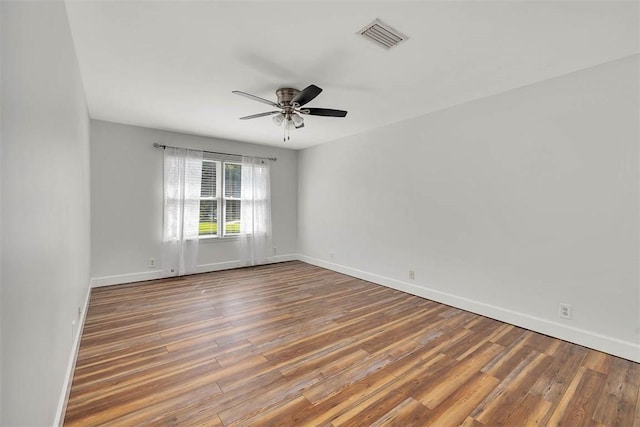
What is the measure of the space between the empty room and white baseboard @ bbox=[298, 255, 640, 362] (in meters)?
0.02

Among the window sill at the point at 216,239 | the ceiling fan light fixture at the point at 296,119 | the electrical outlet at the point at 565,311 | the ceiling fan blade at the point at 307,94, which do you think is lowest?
the electrical outlet at the point at 565,311

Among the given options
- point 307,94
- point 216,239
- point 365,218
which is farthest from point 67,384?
point 365,218

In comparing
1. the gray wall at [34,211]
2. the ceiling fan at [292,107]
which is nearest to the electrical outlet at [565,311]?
the ceiling fan at [292,107]

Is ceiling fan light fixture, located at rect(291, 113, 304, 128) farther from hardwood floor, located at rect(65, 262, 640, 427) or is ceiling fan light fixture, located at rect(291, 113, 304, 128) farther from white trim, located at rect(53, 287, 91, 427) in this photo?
white trim, located at rect(53, 287, 91, 427)

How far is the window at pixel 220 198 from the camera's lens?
5.11 meters

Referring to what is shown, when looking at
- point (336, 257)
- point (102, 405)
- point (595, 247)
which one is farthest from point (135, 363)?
point (595, 247)

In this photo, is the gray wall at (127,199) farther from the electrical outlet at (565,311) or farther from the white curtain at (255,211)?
the electrical outlet at (565,311)

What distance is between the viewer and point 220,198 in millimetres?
5246

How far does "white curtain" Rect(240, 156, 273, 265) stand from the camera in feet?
17.9

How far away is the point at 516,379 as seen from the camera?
205 centimetres

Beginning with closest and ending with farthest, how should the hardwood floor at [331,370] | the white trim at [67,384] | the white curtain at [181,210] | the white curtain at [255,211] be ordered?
the white trim at [67,384] → the hardwood floor at [331,370] → the white curtain at [181,210] → the white curtain at [255,211]

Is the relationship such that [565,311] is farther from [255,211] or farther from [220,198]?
[220,198]

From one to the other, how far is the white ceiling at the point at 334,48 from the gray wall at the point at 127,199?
3.54 ft

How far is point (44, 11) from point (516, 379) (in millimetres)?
3520
